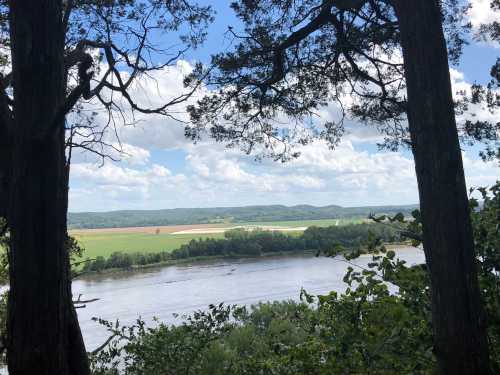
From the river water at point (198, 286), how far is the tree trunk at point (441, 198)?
13.2 m

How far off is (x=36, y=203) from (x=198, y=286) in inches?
909

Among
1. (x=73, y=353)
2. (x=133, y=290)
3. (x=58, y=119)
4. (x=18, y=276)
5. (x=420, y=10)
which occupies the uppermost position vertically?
(x=420, y=10)

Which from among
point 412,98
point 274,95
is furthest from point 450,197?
point 274,95

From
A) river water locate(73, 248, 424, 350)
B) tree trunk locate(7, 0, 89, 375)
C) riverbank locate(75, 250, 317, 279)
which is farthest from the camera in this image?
riverbank locate(75, 250, 317, 279)

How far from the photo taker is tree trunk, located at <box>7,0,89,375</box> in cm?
186

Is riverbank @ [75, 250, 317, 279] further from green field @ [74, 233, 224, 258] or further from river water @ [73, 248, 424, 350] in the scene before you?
green field @ [74, 233, 224, 258]

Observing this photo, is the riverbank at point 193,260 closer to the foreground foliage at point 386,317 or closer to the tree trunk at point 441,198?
the foreground foliage at point 386,317

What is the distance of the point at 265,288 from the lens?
23531 mm

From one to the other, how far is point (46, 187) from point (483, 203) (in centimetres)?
210

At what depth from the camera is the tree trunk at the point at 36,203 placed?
1.86 m

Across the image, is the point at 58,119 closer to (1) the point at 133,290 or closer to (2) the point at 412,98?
(2) the point at 412,98

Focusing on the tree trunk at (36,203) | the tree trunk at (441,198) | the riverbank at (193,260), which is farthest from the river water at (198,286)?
the tree trunk at (36,203)

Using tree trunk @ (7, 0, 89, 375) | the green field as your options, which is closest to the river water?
the green field

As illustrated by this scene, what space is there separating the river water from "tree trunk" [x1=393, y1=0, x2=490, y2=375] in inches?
518
